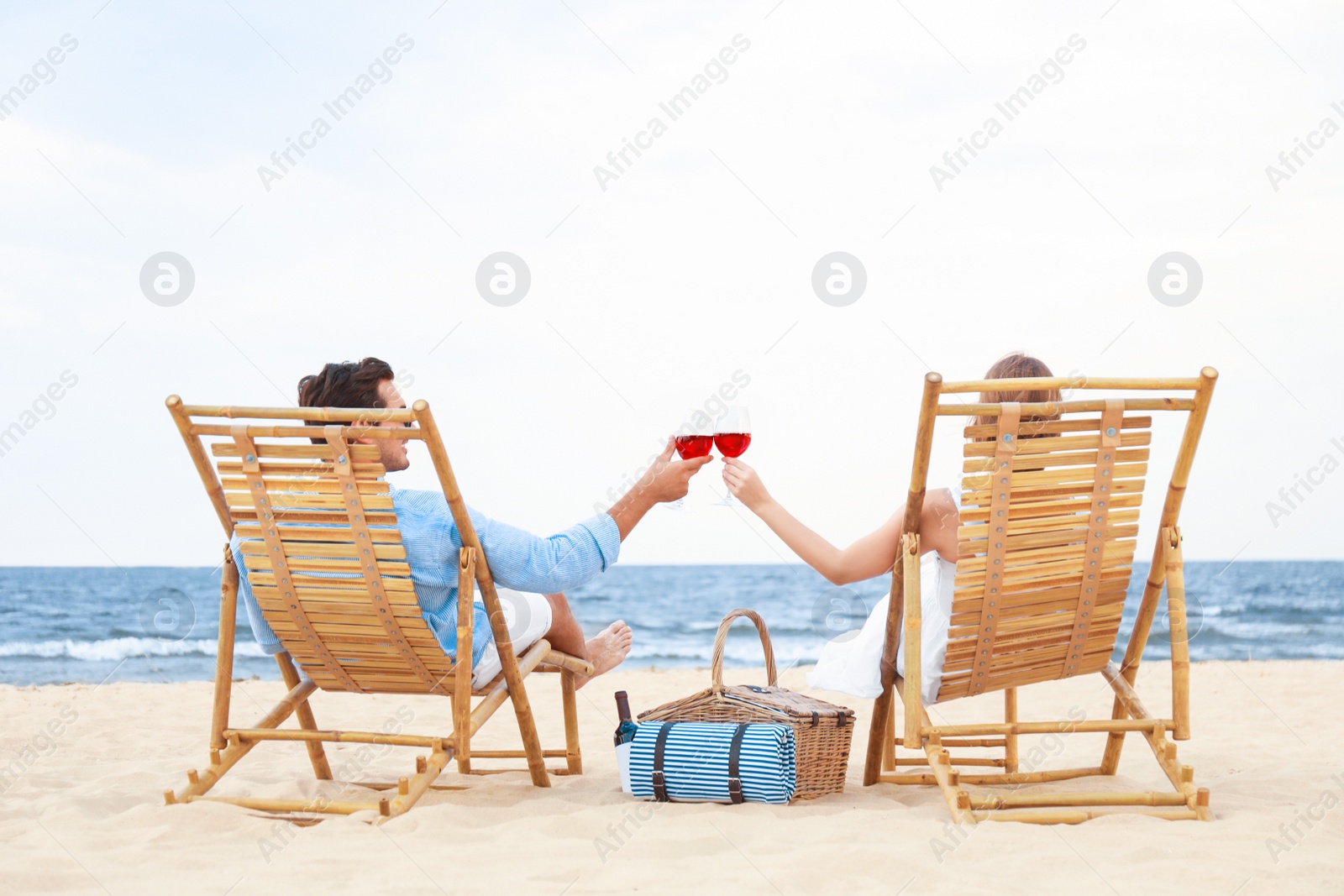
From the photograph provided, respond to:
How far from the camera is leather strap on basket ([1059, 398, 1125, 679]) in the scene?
2.79 metres

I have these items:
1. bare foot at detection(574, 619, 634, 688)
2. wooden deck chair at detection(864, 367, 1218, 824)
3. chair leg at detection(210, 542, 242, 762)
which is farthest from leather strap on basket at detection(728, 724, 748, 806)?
chair leg at detection(210, 542, 242, 762)

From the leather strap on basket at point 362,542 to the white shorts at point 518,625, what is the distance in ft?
0.56

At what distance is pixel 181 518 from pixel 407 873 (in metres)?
24.5

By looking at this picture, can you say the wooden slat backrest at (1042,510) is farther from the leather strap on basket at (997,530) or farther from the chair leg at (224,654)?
the chair leg at (224,654)

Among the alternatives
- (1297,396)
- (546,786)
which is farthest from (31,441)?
(1297,396)

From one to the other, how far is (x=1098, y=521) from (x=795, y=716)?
1051 millimetres

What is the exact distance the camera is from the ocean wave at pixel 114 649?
14500 millimetres

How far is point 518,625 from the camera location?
3.42 m

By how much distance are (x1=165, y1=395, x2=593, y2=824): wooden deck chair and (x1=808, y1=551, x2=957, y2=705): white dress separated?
999 mm

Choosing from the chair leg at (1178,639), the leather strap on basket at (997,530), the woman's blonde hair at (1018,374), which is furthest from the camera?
the woman's blonde hair at (1018,374)

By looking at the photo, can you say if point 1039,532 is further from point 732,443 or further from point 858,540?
point 732,443

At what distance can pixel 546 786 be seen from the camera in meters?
3.55

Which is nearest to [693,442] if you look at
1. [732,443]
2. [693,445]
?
[693,445]

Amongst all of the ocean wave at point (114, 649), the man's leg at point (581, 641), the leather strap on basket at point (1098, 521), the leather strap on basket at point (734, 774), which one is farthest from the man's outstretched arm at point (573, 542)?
the ocean wave at point (114, 649)
